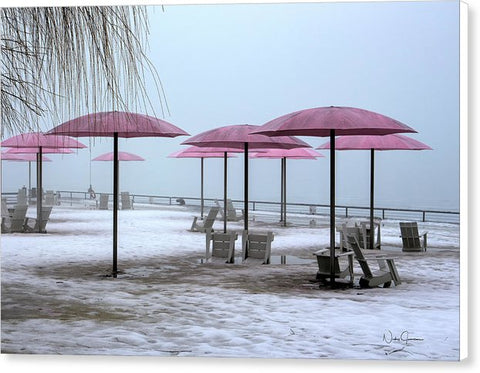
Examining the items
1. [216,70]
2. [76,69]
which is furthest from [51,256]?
[76,69]

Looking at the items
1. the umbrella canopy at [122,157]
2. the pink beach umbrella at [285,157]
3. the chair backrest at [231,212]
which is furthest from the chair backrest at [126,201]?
the chair backrest at [231,212]

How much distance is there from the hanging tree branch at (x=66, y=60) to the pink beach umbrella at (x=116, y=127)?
11.8 inches

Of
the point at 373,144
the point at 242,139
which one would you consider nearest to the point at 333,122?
the point at 242,139

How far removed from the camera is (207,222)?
12031 millimetres

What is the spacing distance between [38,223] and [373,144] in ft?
16.7

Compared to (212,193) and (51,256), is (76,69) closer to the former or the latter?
(212,193)

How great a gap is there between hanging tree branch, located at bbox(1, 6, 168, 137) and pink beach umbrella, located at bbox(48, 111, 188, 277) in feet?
0.99

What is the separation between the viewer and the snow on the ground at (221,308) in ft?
20.8

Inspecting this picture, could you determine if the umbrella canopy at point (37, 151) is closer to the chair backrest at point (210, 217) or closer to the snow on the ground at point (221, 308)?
the snow on the ground at point (221, 308)

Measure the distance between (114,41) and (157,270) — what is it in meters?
4.22

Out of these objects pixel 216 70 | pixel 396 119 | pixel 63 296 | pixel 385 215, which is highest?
pixel 216 70

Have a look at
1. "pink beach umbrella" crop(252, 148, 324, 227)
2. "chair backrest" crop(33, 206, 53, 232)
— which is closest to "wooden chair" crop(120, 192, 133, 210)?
"chair backrest" crop(33, 206, 53, 232)

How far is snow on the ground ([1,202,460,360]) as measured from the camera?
20.8 feet

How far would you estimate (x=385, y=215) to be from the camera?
9.42 meters
